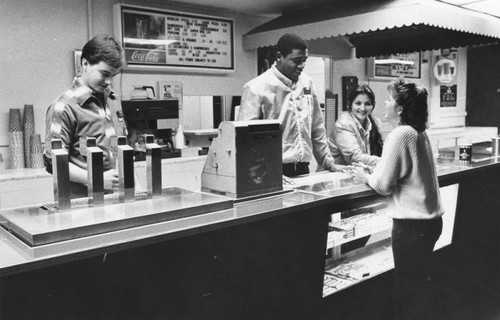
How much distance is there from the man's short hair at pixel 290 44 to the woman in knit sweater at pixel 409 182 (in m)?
0.73

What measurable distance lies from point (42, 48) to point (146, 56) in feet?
3.51

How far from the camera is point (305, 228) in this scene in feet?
7.82

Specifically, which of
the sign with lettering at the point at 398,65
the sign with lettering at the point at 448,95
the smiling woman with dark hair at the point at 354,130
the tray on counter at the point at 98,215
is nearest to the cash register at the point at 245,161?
the tray on counter at the point at 98,215

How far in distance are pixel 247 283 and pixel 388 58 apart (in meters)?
6.94

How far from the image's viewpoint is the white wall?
4.61 m

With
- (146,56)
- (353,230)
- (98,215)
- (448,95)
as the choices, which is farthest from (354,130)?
(448,95)

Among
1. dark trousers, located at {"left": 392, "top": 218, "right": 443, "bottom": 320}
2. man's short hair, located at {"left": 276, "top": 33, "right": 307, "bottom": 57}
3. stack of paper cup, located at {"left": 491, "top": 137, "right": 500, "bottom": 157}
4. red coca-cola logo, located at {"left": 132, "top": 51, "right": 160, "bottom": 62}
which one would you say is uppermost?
red coca-cola logo, located at {"left": 132, "top": 51, "right": 160, "bottom": 62}

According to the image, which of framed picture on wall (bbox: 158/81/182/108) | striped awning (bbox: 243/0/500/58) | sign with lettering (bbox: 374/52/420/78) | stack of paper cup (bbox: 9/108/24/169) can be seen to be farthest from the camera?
sign with lettering (bbox: 374/52/420/78)

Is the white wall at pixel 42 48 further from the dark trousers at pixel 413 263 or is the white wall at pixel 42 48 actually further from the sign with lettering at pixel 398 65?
the sign with lettering at pixel 398 65

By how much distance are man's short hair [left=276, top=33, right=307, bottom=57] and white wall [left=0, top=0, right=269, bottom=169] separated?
258 centimetres

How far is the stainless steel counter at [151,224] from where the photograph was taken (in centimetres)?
156

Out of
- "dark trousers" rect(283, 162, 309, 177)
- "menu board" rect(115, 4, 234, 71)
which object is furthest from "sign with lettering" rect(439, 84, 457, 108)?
"dark trousers" rect(283, 162, 309, 177)

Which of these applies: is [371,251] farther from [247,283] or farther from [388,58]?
[388,58]

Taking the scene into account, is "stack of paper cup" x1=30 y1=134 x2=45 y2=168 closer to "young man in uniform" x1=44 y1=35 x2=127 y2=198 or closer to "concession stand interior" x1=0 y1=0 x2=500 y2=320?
"concession stand interior" x1=0 y1=0 x2=500 y2=320
